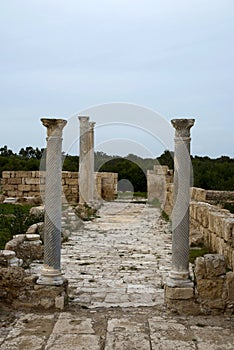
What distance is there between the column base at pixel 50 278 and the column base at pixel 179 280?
1329 millimetres

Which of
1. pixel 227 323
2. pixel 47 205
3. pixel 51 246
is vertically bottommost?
pixel 227 323

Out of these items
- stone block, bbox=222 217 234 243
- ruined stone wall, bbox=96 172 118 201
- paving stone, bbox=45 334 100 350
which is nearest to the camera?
paving stone, bbox=45 334 100 350

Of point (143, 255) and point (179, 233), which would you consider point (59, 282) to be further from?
point (143, 255)

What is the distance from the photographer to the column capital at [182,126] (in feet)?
22.0

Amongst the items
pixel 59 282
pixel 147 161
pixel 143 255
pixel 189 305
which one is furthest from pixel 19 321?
pixel 147 161

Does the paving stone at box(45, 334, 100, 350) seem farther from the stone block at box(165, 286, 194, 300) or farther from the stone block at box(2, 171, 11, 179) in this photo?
the stone block at box(2, 171, 11, 179)

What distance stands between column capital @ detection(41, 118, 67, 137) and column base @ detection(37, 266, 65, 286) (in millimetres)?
1686

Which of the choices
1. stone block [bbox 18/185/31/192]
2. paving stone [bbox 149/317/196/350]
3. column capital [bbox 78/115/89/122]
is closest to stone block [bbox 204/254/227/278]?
paving stone [bbox 149/317/196/350]

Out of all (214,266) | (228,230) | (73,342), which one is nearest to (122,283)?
(228,230)

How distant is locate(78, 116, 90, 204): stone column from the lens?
1944 centimetres

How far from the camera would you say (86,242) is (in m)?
12.3

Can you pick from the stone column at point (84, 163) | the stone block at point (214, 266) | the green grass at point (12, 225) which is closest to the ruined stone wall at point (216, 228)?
the stone block at point (214, 266)

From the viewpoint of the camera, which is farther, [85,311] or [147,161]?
[147,161]

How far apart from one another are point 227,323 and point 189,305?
0.53 metres
